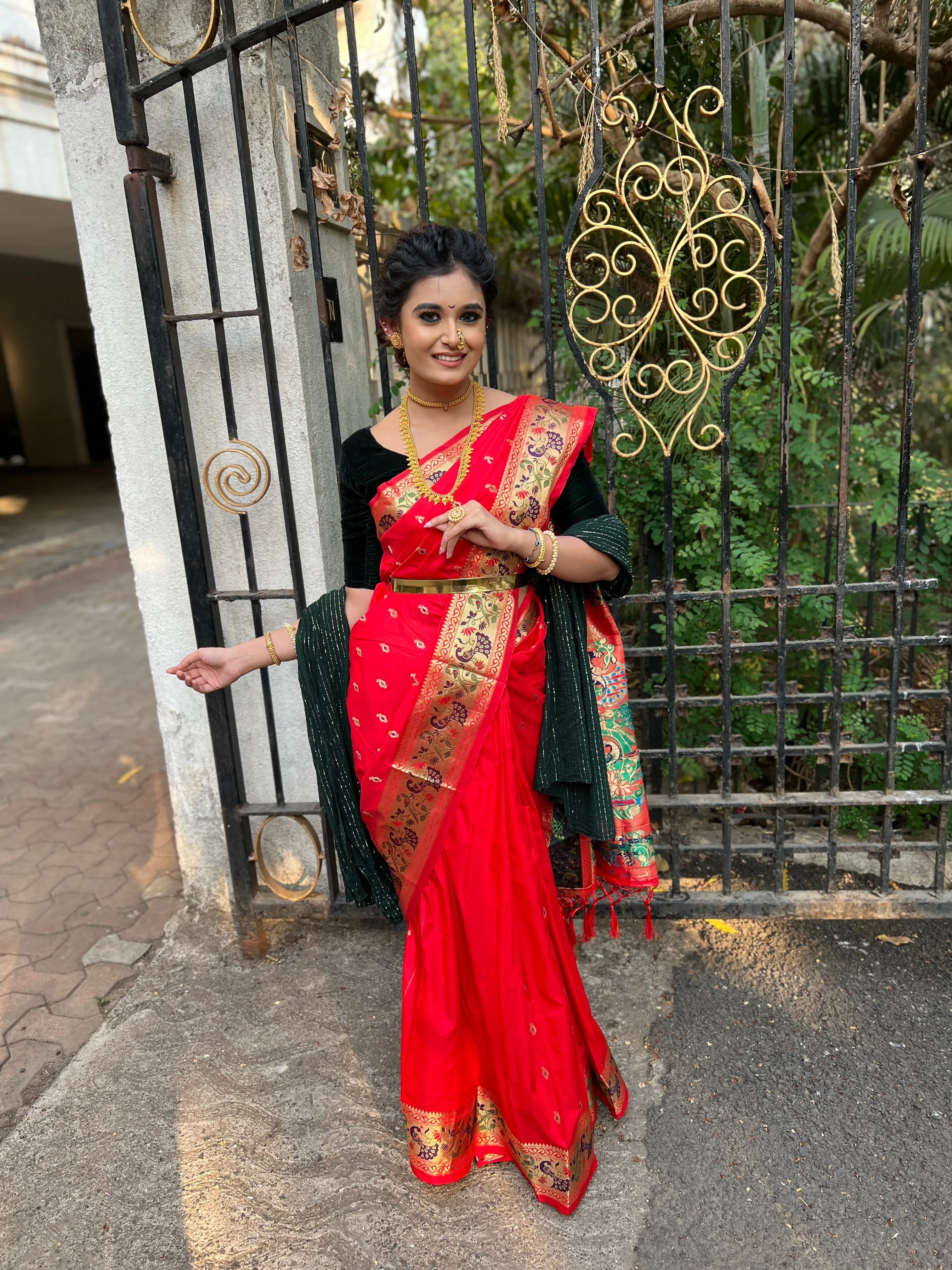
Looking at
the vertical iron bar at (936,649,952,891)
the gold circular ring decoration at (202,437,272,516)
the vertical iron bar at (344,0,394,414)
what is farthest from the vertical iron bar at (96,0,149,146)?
the vertical iron bar at (936,649,952,891)

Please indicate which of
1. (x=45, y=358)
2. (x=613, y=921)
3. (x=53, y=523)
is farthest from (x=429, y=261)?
(x=45, y=358)

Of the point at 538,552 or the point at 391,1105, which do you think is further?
the point at 391,1105

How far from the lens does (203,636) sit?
247 centimetres

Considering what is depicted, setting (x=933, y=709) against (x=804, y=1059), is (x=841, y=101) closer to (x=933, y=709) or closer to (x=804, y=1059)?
(x=933, y=709)

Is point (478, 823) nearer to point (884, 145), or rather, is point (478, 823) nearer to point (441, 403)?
point (441, 403)

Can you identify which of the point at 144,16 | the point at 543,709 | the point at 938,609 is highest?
the point at 144,16

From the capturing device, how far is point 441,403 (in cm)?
182

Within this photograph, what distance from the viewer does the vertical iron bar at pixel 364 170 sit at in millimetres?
2117

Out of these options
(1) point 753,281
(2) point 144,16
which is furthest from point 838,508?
(2) point 144,16

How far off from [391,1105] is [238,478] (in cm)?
162

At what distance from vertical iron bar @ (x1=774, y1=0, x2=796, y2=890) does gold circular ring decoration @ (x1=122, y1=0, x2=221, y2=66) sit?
129 cm

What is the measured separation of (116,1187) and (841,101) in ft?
15.8

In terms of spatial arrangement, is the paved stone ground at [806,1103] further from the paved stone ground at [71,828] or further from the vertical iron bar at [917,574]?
the paved stone ground at [71,828]

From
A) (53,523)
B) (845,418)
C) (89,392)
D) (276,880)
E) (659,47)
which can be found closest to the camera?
(659,47)
